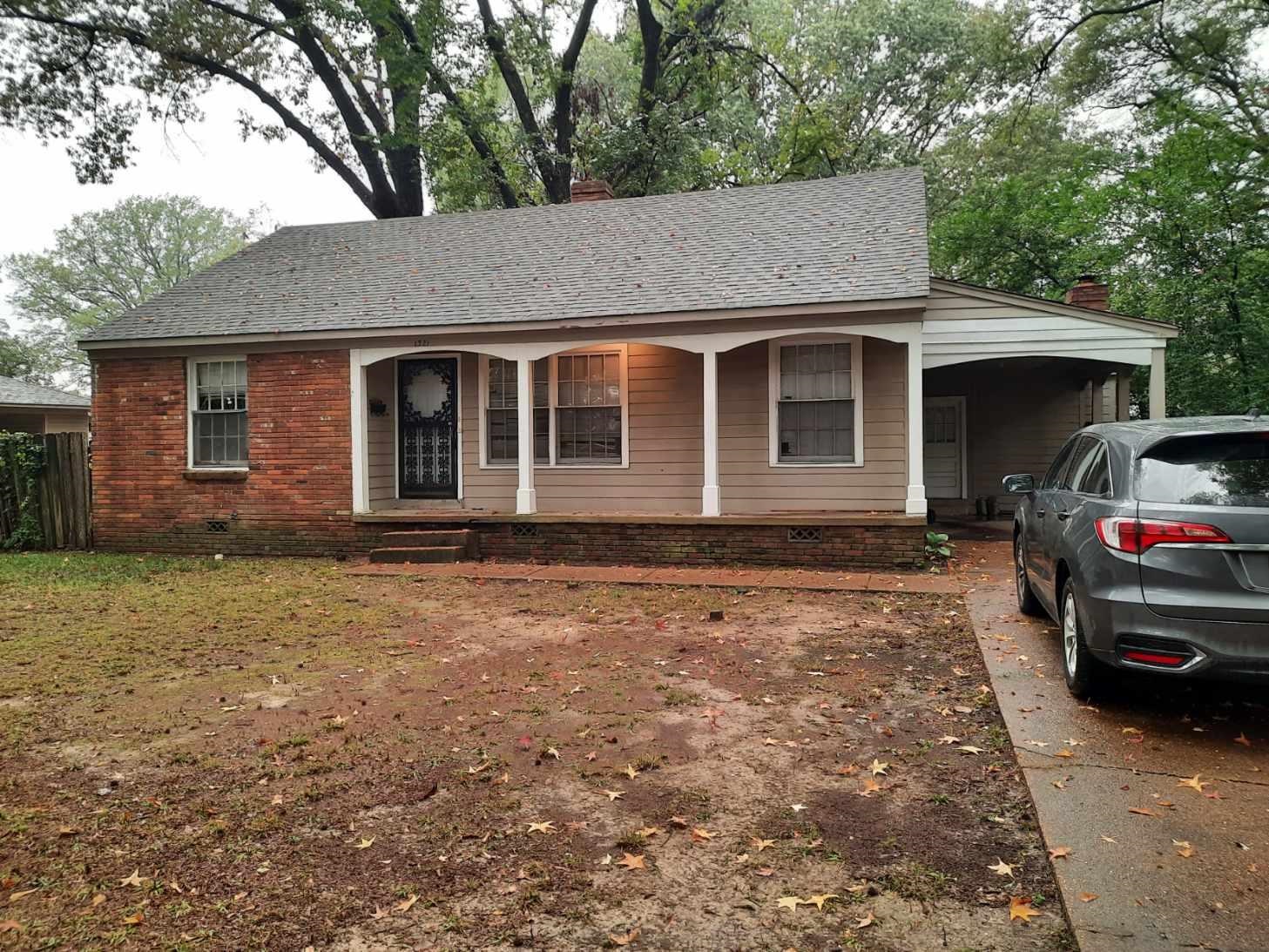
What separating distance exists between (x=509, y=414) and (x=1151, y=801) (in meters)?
9.70

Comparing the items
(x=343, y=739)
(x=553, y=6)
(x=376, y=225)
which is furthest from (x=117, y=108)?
(x=343, y=739)

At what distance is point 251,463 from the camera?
1210 centimetres

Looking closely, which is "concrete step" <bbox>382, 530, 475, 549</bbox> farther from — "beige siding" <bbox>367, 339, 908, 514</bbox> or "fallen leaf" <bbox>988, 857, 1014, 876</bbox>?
"fallen leaf" <bbox>988, 857, 1014, 876</bbox>

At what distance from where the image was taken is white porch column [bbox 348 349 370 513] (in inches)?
458

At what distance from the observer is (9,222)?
63094 millimetres

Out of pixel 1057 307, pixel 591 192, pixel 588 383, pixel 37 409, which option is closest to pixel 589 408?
pixel 588 383

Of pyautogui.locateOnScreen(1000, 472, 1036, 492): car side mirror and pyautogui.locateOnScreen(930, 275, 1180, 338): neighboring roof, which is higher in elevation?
pyautogui.locateOnScreen(930, 275, 1180, 338): neighboring roof

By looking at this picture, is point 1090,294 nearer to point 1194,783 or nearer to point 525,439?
point 525,439

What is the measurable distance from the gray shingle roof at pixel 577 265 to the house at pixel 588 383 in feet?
0.18

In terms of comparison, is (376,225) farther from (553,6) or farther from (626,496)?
(553,6)

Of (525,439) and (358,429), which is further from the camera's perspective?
(358,429)

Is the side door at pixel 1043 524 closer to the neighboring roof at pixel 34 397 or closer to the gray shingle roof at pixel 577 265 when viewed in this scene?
the gray shingle roof at pixel 577 265

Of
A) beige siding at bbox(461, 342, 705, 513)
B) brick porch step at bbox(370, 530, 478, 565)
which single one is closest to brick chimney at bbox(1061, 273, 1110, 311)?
beige siding at bbox(461, 342, 705, 513)

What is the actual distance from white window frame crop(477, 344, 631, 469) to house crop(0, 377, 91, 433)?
45.9ft
